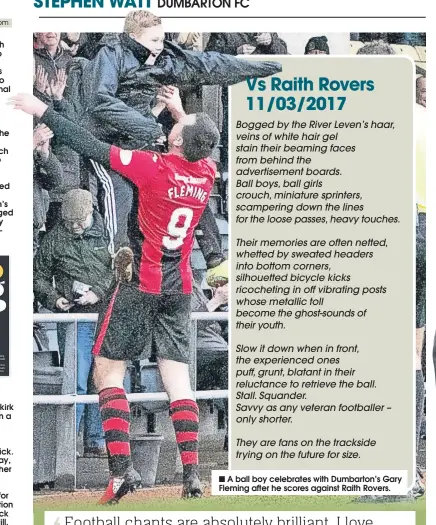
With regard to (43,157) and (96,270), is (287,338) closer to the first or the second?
(96,270)

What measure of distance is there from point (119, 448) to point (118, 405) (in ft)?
0.58

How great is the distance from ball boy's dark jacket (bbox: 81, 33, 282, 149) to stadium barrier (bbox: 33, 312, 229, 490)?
0.75 meters

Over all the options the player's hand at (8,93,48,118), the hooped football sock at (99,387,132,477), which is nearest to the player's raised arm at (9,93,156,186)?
the player's hand at (8,93,48,118)

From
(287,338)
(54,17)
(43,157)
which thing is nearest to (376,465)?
(287,338)

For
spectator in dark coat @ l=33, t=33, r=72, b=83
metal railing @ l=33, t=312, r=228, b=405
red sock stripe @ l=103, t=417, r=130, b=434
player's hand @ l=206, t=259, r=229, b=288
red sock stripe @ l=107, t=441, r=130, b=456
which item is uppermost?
spectator in dark coat @ l=33, t=33, r=72, b=83

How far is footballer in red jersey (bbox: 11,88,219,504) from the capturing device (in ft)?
14.9

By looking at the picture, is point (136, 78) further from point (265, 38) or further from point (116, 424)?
point (116, 424)

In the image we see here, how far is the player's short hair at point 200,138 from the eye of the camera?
14.9 ft

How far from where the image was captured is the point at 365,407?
14.9ft

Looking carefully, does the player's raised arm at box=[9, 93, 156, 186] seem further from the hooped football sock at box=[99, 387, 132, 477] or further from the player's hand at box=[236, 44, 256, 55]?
the hooped football sock at box=[99, 387, 132, 477]

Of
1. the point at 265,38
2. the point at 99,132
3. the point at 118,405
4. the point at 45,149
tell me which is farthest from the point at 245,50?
the point at 118,405

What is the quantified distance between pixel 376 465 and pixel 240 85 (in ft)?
5.35

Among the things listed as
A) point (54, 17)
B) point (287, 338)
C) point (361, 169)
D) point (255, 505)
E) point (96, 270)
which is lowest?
point (255, 505)

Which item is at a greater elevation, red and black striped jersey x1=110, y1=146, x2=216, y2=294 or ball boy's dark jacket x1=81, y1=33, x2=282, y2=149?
ball boy's dark jacket x1=81, y1=33, x2=282, y2=149
